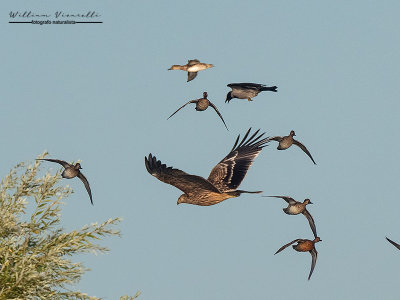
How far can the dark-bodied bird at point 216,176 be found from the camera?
2017 centimetres

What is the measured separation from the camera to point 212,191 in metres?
22.2

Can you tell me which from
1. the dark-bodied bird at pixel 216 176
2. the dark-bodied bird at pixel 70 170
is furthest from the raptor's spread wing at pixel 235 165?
the dark-bodied bird at pixel 70 170

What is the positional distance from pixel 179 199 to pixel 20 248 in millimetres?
5150

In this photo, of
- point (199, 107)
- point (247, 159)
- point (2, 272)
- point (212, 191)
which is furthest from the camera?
point (247, 159)

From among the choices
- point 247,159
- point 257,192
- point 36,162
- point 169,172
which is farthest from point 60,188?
point 247,159

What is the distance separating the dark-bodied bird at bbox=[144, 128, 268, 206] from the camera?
20172 mm

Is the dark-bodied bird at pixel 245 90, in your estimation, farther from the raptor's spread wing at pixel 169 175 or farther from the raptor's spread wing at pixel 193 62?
the raptor's spread wing at pixel 169 175

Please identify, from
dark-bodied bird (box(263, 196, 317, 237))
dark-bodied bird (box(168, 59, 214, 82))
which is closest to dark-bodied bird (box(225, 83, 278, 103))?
dark-bodied bird (box(168, 59, 214, 82))

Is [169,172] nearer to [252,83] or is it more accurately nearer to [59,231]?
[59,231]

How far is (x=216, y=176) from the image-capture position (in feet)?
81.5

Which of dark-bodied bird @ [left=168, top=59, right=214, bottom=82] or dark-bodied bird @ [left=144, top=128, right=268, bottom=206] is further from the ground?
dark-bodied bird @ [left=168, top=59, right=214, bottom=82]

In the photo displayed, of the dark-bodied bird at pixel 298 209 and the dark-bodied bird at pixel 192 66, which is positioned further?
the dark-bodied bird at pixel 192 66

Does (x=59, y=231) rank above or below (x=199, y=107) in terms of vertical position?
below

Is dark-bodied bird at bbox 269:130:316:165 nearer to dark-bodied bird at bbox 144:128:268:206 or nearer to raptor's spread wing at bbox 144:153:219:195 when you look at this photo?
dark-bodied bird at bbox 144:128:268:206
